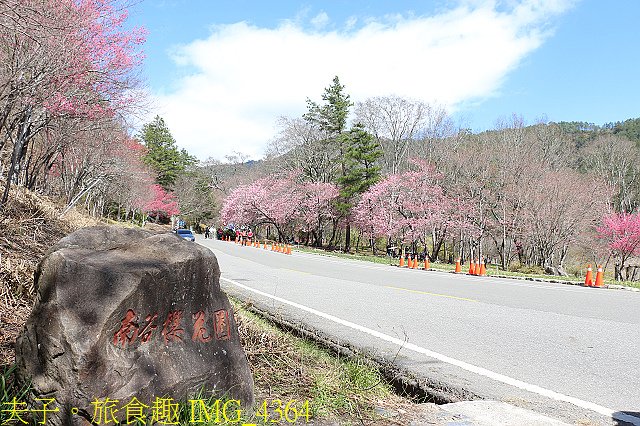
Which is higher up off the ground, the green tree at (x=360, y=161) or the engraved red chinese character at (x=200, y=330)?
the green tree at (x=360, y=161)

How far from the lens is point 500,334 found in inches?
264

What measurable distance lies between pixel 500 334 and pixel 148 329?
5265 millimetres

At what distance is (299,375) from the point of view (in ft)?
13.3

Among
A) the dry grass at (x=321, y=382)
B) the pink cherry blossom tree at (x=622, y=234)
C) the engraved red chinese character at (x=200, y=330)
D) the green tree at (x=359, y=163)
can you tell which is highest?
the green tree at (x=359, y=163)

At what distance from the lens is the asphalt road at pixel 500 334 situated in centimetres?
437

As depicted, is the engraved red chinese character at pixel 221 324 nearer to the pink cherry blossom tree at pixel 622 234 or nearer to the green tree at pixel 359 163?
the pink cherry blossom tree at pixel 622 234

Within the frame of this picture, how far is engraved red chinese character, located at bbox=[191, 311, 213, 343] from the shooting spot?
3109 mm

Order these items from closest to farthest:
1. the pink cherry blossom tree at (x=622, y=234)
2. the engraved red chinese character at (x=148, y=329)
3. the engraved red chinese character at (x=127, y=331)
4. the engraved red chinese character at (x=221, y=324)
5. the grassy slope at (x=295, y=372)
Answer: the engraved red chinese character at (x=127, y=331), the engraved red chinese character at (x=148, y=329), the engraved red chinese character at (x=221, y=324), the grassy slope at (x=295, y=372), the pink cherry blossom tree at (x=622, y=234)

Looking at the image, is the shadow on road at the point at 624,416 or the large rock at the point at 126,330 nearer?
the large rock at the point at 126,330

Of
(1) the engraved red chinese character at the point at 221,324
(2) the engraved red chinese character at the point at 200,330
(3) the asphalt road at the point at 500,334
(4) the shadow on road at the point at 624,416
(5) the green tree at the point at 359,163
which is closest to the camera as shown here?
(2) the engraved red chinese character at the point at 200,330

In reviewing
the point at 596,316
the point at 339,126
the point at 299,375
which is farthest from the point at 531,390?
the point at 339,126

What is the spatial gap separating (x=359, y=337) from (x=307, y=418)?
3094mm

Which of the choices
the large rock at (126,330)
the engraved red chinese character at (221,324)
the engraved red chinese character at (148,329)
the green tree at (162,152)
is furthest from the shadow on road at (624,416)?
the green tree at (162,152)

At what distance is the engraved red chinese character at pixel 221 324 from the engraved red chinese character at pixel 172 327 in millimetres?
289
